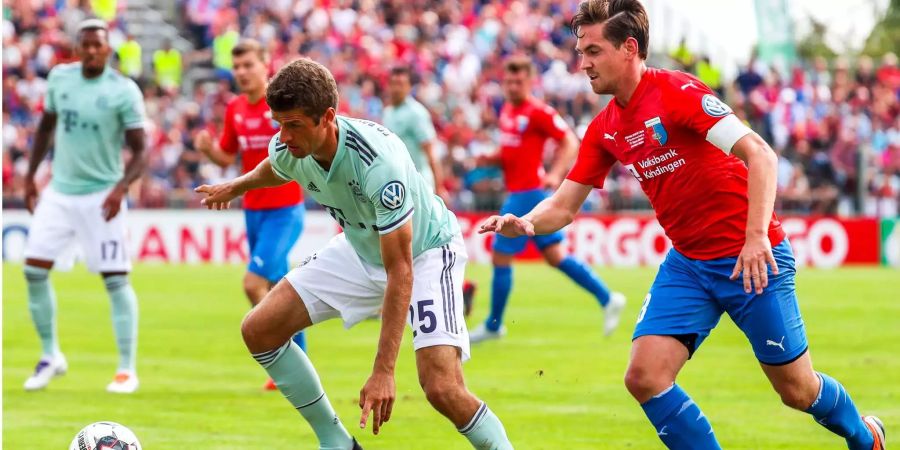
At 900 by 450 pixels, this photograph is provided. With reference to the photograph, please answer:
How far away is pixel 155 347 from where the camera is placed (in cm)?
1259

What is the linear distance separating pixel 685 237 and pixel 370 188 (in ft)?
5.06

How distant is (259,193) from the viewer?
1020 cm

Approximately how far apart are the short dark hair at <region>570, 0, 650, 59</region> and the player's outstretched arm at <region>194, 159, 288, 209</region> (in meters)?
1.71

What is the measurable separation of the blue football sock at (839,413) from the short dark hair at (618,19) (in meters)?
1.80

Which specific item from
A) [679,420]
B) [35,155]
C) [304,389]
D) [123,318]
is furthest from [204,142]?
[679,420]

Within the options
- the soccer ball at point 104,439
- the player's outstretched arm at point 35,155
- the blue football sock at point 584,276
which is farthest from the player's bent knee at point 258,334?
the blue football sock at point 584,276

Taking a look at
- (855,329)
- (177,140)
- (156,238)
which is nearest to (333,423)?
(855,329)

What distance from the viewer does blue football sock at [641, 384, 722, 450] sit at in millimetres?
5926

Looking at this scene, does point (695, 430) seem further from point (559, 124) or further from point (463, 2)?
point (463, 2)

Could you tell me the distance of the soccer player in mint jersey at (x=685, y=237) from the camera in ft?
19.5

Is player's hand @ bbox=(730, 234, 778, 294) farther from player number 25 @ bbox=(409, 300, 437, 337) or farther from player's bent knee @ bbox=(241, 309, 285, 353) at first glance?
player's bent knee @ bbox=(241, 309, 285, 353)

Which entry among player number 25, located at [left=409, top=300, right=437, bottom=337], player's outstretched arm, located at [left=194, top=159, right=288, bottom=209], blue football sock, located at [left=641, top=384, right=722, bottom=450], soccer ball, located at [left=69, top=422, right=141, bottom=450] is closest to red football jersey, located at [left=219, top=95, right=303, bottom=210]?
player's outstretched arm, located at [left=194, top=159, right=288, bottom=209]

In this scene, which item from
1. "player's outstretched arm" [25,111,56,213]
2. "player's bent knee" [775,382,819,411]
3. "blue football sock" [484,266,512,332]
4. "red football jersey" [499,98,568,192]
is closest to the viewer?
"player's bent knee" [775,382,819,411]

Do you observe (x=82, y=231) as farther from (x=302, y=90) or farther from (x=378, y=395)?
(x=378, y=395)
